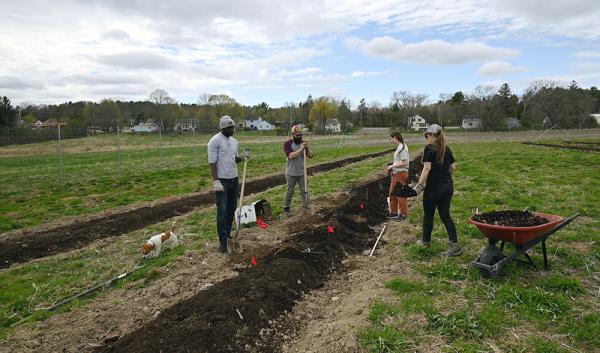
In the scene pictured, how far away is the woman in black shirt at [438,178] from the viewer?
20.7 feet

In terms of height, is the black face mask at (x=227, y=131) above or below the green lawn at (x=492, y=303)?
above

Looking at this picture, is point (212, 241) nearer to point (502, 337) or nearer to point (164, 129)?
point (502, 337)

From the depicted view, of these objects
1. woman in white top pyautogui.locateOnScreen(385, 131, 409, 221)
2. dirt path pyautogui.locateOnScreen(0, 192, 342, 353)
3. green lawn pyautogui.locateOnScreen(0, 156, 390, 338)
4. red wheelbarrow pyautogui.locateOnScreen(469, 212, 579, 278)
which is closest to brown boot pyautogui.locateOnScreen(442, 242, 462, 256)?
red wheelbarrow pyautogui.locateOnScreen(469, 212, 579, 278)

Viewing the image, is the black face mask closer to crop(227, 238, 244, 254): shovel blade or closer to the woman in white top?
crop(227, 238, 244, 254): shovel blade

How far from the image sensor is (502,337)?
14.1 ft

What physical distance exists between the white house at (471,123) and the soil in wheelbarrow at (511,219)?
7558 centimetres

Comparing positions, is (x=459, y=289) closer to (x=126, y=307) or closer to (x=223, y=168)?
(x=223, y=168)

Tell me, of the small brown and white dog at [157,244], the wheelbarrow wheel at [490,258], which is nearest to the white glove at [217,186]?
the small brown and white dog at [157,244]

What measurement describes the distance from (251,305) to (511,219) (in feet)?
12.9

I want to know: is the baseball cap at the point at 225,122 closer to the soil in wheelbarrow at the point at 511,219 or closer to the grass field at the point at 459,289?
the grass field at the point at 459,289

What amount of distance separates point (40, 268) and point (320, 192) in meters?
7.76

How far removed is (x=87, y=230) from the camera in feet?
30.4

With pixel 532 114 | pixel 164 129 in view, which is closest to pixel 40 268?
pixel 164 129

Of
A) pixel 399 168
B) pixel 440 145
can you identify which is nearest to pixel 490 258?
pixel 440 145
